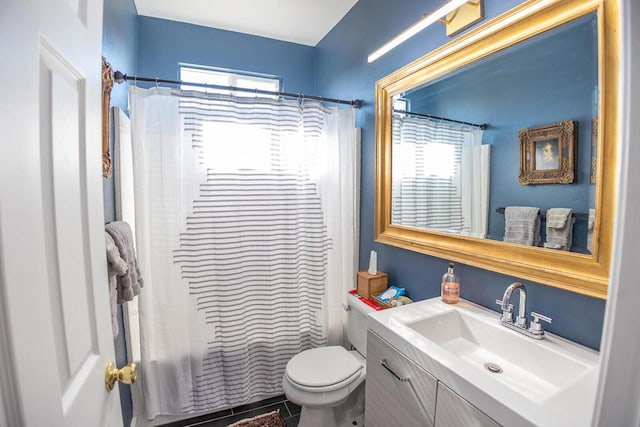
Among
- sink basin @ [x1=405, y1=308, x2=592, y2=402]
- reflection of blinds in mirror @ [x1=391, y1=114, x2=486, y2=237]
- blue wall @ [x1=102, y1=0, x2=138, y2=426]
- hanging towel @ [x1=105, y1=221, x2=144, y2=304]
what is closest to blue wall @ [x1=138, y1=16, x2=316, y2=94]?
blue wall @ [x1=102, y1=0, x2=138, y2=426]

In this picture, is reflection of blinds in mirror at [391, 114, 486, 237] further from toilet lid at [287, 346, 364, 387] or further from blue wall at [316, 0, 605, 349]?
toilet lid at [287, 346, 364, 387]

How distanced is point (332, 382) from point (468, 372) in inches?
33.5

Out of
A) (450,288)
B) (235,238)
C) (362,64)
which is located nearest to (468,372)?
(450,288)

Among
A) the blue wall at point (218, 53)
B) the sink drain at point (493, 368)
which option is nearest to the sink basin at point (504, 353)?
the sink drain at point (493, 368)

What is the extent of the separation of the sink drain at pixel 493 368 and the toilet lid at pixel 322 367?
719 millimetres

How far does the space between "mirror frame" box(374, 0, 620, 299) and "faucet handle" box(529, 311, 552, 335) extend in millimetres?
121

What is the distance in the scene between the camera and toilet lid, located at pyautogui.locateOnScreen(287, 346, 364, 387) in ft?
5.00

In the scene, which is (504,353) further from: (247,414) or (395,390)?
(247,414)

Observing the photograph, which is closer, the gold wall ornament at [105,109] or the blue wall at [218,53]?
the gold wall ornament at [105,109]

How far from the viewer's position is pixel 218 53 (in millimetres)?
2514

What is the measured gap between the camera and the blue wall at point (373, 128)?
100 centimetres

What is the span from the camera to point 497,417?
0.75m

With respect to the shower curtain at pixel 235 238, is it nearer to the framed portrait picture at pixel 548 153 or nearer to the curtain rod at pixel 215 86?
the curtain rod at pixel 215 86

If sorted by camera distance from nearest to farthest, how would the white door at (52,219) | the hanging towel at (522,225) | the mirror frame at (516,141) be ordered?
the white door at (52,219) → the mirror frame at (516,141) → the hanging towel at (522,225)
